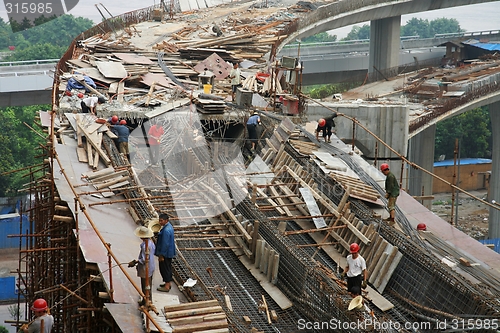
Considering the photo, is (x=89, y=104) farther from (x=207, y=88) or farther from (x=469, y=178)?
(x=469, y=178)

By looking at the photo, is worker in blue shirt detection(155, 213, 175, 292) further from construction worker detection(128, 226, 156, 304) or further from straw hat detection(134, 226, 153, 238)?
straw hat detection(134, 226, 153, 238)

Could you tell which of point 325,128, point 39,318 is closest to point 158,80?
point 325,128

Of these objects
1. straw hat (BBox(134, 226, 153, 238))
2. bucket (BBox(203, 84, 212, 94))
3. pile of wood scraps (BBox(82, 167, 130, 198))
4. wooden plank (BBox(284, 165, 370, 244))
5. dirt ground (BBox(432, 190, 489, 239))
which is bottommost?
dirt ground (BBox(432, 190, 489, 239))

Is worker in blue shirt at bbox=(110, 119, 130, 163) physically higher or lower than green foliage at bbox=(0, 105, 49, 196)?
higher

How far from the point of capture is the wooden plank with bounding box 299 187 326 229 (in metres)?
Answer: 18.7

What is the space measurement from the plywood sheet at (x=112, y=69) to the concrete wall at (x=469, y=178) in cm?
3541

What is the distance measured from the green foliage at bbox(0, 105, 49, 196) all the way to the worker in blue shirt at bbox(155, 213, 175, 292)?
3990 cm

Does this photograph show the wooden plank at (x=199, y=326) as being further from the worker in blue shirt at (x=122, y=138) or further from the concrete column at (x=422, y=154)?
the concrete column at (x=422, y=154)

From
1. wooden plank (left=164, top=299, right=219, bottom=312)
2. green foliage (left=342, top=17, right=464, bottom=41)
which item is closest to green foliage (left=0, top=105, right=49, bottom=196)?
wooden plank (left=164, top=299, right=219, bottom=312)

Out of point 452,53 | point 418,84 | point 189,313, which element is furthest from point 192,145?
point 452,53

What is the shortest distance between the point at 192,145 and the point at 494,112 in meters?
36.4

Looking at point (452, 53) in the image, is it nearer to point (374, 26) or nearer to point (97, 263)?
point (374, 26)

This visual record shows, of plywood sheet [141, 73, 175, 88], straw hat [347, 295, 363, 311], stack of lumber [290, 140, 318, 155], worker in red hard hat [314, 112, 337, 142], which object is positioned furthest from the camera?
plywood sheet [141, 73, 175, 88]

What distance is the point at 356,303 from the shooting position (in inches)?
549
